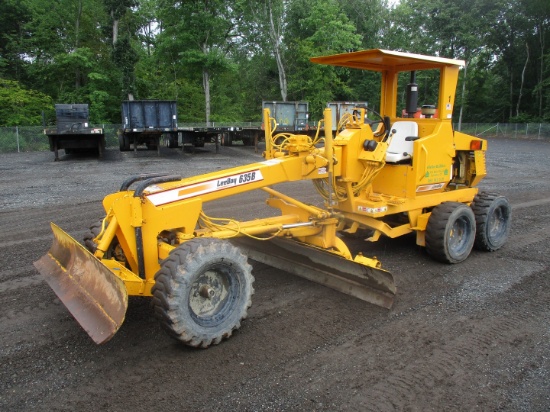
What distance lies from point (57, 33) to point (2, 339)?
33.4 meters

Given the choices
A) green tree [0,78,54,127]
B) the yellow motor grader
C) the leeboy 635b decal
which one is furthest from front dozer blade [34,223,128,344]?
green tree [0,78,54,127]

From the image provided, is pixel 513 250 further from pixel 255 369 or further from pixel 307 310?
pixel 255 369

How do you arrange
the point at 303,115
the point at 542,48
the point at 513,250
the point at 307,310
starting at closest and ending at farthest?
the point at 307,310
the point at 513,250
the point at 303,115
the point at 542,48

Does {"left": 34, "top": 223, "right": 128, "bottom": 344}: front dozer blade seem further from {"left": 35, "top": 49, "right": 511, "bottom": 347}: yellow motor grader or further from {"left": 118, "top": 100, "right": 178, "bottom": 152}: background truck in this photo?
{"left": 118, "top": 100, "right": 178, "bottom": 152}: background truck

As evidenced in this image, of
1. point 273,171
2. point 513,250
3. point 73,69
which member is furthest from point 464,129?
point 273,171

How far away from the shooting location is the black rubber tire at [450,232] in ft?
19.5

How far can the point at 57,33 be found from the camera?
105ft

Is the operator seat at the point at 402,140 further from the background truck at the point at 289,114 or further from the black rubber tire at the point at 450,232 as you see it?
the background truck at the point at 289,114

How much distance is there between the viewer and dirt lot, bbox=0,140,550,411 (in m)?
3.31

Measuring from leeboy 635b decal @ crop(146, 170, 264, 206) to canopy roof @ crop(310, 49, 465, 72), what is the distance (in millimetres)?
2120

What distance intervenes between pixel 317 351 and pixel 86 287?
6.90 feet

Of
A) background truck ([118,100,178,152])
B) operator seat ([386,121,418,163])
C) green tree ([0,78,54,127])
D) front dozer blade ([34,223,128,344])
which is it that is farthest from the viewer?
green tree ([0,78,54,127])

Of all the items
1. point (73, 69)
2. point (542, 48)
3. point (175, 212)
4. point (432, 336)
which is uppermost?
point (542, 48)

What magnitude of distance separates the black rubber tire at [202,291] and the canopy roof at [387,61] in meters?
3.05
